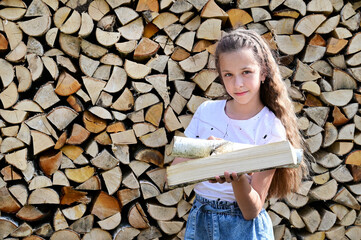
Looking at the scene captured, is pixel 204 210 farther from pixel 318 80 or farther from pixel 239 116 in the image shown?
pixel 318 80

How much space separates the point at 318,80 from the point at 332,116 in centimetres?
23

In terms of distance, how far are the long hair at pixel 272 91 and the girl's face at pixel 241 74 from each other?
0.10 feet

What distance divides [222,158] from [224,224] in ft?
1.23

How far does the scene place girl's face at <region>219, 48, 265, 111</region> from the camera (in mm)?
1628

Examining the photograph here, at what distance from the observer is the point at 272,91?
1750 mm

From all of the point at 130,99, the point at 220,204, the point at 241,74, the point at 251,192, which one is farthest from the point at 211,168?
the point at 130,99

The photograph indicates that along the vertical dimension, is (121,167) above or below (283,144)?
below

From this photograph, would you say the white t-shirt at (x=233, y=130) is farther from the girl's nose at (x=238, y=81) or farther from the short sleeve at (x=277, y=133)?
the girl's nose at (x=238, y=81)

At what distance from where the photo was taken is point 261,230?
5.32 feet

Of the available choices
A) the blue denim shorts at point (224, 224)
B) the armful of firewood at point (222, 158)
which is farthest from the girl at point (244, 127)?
the armful of firewood at point (222, 158)

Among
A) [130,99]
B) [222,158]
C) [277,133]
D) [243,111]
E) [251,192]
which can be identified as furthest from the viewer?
Result: [130,99]

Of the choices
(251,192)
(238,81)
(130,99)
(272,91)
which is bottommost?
(130,99)

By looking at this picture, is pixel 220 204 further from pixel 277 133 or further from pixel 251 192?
pixel 277 133

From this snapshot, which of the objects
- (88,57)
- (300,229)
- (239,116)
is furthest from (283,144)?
(300,229)
